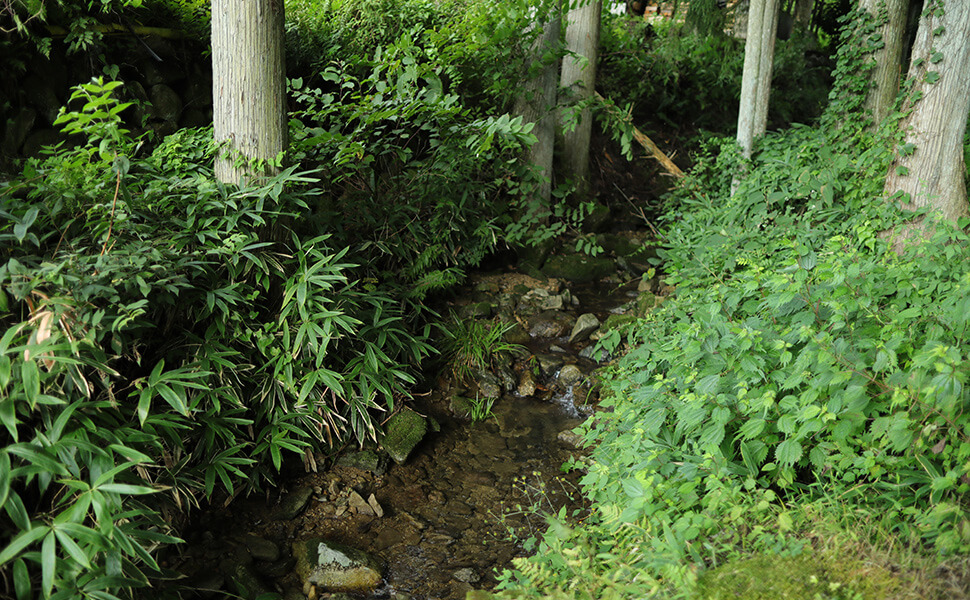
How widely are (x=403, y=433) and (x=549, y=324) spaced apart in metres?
2.01

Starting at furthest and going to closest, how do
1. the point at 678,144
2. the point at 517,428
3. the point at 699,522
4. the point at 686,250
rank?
1. the point at 678,144
2. the point at 686,250
3. the point at 517,428
4. the point at 699,522

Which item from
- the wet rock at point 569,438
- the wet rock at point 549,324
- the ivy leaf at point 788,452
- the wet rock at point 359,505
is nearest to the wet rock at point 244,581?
the wet rock at point 359,505

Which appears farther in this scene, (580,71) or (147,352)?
(580,71)

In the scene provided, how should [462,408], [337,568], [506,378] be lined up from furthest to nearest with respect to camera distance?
1. [506,378]
2. [462,408]
3. [337,568]

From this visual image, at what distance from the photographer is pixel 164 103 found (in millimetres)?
4586

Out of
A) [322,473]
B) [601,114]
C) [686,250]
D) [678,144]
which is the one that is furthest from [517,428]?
[678,144]

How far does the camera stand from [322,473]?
151 inches

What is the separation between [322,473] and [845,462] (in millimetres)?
2910

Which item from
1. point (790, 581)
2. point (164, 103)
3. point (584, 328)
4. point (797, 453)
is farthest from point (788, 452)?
point (164, 103)

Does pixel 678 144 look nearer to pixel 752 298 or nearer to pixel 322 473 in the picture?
pixel 752 298

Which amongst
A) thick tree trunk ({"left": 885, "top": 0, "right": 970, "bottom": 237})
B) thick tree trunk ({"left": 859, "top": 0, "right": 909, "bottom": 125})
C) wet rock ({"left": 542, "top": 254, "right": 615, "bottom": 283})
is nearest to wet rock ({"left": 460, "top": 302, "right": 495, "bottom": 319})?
wet rock ({"left": 542, "top": 254, "right": 615, "bottom": 283})

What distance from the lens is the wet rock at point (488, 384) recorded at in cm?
477

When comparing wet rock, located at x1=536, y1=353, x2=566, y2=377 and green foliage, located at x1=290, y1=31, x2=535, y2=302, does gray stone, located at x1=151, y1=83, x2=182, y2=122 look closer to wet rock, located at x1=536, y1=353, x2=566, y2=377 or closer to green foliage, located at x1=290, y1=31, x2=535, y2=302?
A: green foliage, located at x1=290, y1=31, x2=535, y2=302

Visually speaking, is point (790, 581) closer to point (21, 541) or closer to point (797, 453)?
point (797, 453)
